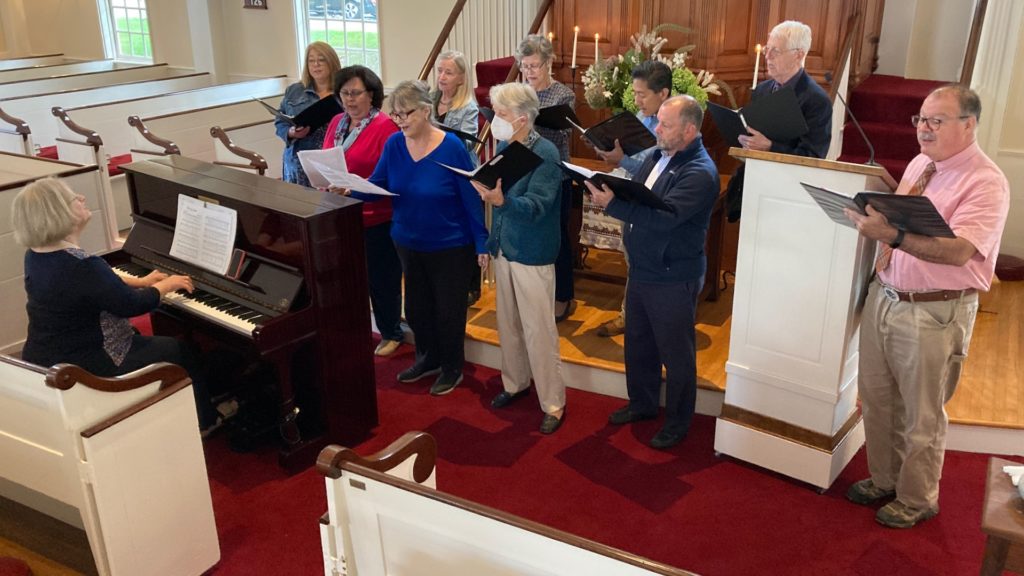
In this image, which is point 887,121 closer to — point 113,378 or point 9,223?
point 113,378

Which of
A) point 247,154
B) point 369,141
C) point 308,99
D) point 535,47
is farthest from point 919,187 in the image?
point 247,154

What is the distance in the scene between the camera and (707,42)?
5.64m

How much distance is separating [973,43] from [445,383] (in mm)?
3378

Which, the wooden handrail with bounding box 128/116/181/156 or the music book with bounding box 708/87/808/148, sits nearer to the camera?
the music book with bounding box 708/87/808/148

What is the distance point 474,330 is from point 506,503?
1342 mm

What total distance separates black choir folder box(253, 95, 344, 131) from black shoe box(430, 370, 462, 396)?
4.68 feet

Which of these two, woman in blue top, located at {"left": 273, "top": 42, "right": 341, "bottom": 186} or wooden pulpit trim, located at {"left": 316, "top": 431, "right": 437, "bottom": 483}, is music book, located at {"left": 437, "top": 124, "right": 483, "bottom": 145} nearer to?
woman in blue top, located at {"left": 273, "top": 42, "right": 341, "bottom": 186}

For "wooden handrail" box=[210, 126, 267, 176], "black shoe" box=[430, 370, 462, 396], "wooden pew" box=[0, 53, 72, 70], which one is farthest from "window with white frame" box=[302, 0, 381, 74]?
"black shoe" box=[430, 370, 462, 396]

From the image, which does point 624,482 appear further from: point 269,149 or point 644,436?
point 269,149

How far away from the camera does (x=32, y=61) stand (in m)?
10.3

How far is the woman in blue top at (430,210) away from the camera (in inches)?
143

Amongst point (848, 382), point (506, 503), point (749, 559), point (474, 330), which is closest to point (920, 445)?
point (848, 382)

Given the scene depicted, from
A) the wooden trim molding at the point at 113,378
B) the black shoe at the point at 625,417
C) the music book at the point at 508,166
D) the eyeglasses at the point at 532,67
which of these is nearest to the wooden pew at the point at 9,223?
the wooden trim molding at the point at 113,378

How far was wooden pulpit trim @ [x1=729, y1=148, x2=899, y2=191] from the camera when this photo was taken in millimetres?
2836
